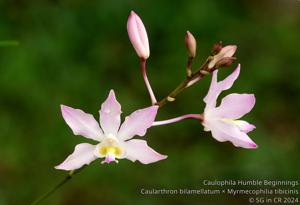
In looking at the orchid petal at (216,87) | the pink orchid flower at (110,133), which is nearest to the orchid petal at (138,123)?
the pink orchid flower at (110,133)

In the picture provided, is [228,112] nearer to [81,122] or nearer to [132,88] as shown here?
[81,122]

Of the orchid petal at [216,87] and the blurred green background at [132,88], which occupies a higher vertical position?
the blurred green background at [132,88]

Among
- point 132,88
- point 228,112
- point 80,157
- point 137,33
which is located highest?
point 132,88

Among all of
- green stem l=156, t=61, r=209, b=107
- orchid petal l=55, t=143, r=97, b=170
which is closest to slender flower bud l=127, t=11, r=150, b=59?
green stem l=156, t=61, r=209, b=107

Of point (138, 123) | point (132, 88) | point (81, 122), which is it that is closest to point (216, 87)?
point (138, 123)

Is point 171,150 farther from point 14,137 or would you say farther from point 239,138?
point 239,138

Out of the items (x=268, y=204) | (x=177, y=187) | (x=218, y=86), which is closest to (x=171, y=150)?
(x=177, y=187)

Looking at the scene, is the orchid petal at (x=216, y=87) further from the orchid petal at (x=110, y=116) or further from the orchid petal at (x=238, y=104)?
the orchid petal at (x=110, y=116)
